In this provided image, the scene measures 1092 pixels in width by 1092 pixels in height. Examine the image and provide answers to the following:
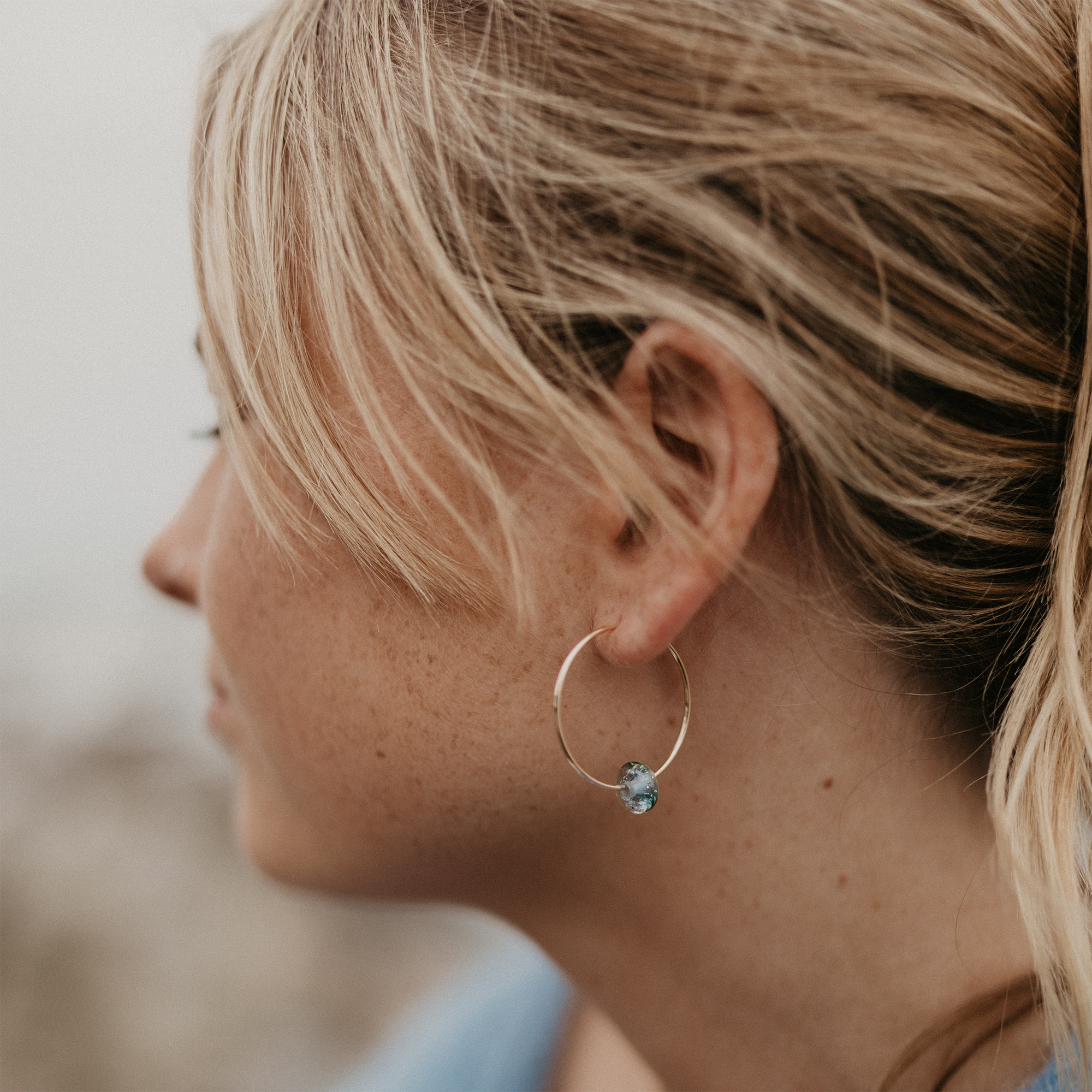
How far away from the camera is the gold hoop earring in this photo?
0.69m

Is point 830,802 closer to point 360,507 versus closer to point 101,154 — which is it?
point 360,507

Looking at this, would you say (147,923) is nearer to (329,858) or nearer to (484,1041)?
(484,1041)

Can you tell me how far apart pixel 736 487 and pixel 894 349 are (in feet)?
0.42

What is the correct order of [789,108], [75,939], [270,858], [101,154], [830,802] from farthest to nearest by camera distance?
[75,939] → [101,154] → [270,858] → [830,802] → [789,108]

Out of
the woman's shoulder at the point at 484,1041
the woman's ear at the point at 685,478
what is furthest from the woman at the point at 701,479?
the woman's shoulder at the point at 484,1041

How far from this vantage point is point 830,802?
0.74m

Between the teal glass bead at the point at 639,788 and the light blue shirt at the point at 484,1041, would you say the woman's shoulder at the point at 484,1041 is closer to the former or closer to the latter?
the light blue shirt at the point at 484,1041

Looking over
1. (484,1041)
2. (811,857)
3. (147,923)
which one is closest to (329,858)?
(811,857)

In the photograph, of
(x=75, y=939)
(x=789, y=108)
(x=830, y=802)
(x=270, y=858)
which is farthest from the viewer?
(x=75, y=939)

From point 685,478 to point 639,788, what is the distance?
0.23 m

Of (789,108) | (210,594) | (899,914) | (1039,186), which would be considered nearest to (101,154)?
(210,594)

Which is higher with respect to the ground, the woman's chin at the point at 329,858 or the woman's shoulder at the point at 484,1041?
the woman's chin at the point at 329,858

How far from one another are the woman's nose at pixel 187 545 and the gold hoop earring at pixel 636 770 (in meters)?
0.40

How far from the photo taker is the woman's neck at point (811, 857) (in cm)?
73
